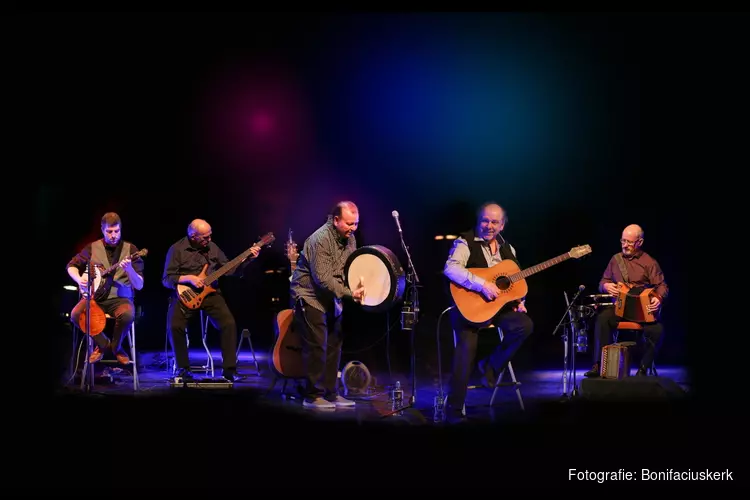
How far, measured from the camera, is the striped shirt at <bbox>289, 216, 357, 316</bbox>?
5.48 m

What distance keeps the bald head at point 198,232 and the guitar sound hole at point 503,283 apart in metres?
2.97

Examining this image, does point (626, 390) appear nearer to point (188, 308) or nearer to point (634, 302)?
point (634, 302)

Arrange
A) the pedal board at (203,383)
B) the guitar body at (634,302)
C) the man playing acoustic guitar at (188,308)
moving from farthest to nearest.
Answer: the guitar body at (634,302), the man playing acoustic guitar at (188,308), the pedal board at (203,383)

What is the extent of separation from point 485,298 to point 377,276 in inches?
32.2

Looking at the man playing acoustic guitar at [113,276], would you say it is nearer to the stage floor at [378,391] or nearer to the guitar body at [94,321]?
the guitar body at [94,321]

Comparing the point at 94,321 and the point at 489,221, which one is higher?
the point at 489,221

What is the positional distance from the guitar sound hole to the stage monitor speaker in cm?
145

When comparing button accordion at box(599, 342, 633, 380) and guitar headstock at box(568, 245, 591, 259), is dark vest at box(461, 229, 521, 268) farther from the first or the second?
button accordion at box(599, 342, 633, 380)

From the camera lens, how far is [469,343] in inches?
206

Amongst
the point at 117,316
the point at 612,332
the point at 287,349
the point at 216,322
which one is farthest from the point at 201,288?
the point at 612,332

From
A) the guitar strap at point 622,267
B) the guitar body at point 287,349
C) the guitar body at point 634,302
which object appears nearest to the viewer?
the guitar body at point 287,349

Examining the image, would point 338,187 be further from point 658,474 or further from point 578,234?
point 658,474

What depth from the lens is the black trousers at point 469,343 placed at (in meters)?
5.21

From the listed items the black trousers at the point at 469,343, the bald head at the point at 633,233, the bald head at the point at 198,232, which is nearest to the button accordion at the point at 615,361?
the bald head at the point at 633,233
